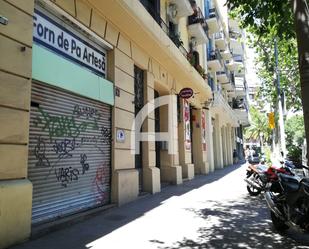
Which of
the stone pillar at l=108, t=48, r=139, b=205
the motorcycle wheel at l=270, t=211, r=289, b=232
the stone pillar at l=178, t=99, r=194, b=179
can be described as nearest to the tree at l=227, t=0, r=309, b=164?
the motorcycle wheel at l=270, t=211, r=289, b=232

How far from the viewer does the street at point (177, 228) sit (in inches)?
243

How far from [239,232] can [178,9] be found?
13.0 meters

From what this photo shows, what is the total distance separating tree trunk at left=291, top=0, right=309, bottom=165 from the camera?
333 centimetres

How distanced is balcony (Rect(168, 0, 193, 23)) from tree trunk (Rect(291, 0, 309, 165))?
13.8 m

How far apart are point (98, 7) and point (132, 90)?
9.71 ft

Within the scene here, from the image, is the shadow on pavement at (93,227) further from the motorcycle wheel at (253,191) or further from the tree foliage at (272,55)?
the tree foliage at (272,55)

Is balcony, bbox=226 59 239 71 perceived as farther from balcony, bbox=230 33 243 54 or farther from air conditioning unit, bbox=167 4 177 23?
air conditioning unit, bbox=167 4 177 23

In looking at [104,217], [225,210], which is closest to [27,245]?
[104,217]

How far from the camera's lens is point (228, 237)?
6.65 meters

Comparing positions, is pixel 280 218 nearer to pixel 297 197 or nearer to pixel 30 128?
pixel 297 197

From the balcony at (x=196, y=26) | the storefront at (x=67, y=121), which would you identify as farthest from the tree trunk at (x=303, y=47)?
the balcony at (x=196, y=26)

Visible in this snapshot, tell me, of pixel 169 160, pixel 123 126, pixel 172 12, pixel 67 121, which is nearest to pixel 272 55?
pixel 172 12

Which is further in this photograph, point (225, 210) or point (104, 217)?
point (225, 210)

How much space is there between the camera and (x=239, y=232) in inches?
277
